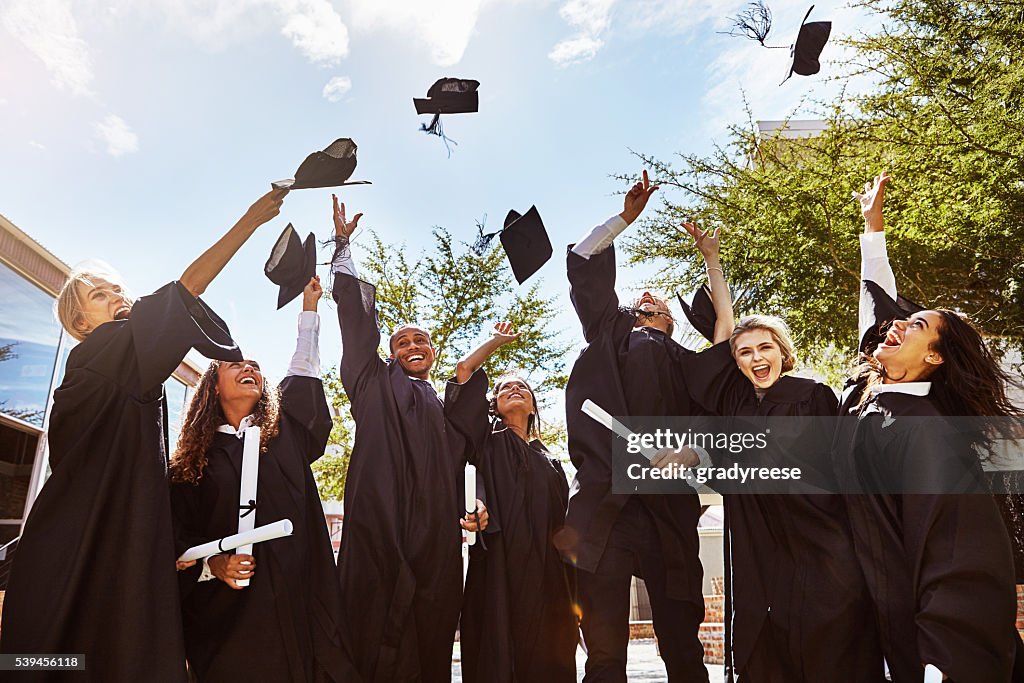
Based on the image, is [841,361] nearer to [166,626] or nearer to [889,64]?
[889,64]

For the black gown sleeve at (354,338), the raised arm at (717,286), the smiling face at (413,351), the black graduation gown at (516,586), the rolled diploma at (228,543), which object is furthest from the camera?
the smiling face at (413,351)

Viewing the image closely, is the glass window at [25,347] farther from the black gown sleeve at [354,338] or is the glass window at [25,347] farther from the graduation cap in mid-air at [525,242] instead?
the graduation cap in mid-air at [525,242]

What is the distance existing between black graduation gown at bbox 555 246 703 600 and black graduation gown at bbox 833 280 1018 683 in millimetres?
753

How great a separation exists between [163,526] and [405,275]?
9049 millimetres

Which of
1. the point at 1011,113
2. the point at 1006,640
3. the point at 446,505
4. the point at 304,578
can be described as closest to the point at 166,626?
the point at 304,578

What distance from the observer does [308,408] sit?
140 inches

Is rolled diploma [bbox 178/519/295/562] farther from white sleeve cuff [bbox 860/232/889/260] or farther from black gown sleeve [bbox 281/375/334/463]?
white sleeve cuff [bbox 860/232/889/260]

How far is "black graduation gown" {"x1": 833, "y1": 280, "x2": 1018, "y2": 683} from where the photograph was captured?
2.45 metres

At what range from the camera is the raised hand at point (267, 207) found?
9.34ft

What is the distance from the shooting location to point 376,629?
3.46 metres

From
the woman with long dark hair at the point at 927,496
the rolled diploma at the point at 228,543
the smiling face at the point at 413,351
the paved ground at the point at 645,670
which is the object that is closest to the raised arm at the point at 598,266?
the smiling face at the point at 413,351

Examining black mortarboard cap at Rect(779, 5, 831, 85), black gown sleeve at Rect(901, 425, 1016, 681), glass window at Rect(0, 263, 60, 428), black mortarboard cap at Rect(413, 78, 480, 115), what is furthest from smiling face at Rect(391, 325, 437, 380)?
glass window at Rect(0, 263, 60, 428)

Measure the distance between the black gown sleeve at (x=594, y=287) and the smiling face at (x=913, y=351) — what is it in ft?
4.26

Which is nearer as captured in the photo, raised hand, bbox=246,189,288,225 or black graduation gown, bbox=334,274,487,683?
raised hand, bbox=246,189,288,225
